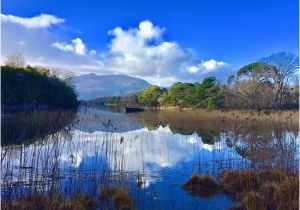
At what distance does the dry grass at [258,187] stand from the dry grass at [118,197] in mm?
1970

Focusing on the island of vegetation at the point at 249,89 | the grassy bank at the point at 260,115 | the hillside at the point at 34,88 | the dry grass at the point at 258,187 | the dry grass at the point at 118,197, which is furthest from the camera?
the island of vegetation at the point at 249,89

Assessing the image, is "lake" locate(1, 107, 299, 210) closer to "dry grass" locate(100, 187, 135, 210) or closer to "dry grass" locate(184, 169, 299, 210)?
"dry grass" locate(100, 187, 135, 210)

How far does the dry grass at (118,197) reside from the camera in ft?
23.3

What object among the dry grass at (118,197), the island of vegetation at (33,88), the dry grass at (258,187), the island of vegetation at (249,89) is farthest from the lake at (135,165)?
the island of vegetation at (249,89)

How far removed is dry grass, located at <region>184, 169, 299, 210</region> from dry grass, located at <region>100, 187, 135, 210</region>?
1.97 meters

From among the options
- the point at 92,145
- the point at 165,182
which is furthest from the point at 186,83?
the point at 165,182

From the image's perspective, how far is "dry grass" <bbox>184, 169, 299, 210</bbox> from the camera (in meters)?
6.71

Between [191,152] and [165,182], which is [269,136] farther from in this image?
[165,182]

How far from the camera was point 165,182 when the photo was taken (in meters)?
9.24

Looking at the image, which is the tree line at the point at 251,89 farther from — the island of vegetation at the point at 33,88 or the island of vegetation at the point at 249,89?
the island of vegetation at the point at 33,88

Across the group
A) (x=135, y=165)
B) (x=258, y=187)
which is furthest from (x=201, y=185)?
(x=135, y=165)

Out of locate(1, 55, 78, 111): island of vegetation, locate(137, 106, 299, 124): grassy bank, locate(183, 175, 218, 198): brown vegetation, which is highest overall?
locate(1, 55, 78, 111): island of vegetation

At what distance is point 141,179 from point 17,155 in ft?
14.0

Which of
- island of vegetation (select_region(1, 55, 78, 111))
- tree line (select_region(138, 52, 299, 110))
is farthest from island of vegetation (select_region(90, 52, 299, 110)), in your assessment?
island of vegetation (select_region(1, 55, 78, 111))
